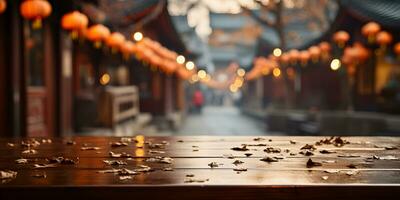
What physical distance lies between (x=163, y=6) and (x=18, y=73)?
8.21 metres

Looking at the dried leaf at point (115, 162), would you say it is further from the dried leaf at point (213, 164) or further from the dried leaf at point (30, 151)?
the dried leaf at point (30, 151)

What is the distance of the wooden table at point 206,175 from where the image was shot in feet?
6.75

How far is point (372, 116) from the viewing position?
45.7ft

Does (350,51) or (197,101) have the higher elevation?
(350,51)

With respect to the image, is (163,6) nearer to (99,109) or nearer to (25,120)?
(99,109)

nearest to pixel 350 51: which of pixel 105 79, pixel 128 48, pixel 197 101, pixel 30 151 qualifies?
pixel 128 48

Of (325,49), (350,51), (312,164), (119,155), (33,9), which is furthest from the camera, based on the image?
(325,49)

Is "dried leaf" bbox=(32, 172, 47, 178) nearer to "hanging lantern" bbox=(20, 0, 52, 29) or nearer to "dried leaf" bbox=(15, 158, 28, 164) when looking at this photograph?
"dried leaf" bbox=(15, 158, 28, 164)

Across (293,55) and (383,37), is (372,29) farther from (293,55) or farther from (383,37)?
(293,55)

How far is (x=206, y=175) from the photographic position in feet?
7.66

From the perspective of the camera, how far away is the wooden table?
2059 millimetres

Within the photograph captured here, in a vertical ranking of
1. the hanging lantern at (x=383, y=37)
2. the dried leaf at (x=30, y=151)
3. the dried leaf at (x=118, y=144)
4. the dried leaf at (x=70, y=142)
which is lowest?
the dried leaf at (x=30, y=151)

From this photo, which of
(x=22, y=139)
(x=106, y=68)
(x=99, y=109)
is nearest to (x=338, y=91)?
(x=106, y=68)

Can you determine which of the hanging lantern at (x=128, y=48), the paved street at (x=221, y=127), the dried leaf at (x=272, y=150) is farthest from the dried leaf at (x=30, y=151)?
the paved street at (x=221, y=127)
